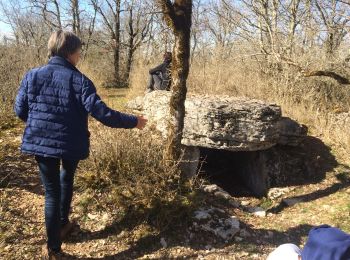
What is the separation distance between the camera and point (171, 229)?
3820 mm

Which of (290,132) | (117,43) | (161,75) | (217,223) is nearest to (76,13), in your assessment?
(117,43)

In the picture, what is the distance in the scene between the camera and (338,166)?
5914 mm

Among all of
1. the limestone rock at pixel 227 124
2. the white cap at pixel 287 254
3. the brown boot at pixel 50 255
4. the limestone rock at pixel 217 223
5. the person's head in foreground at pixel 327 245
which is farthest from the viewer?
the limestone rock at pixel 227 124

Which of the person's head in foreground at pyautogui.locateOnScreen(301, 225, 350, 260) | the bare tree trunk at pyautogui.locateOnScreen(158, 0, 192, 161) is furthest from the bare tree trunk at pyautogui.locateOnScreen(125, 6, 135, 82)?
the person's head in foreground at pyautogui.locateOnScreen(301, 225, 350, 260)

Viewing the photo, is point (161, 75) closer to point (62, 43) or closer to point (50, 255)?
point (62, 43)

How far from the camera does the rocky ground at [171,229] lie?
3504 millimetres

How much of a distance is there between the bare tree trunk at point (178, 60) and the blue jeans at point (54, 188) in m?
1.22

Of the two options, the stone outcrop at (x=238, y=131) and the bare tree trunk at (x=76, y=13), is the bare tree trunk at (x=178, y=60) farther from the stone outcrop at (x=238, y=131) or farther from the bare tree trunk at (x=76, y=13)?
the bare tree trunk at (x=76, y=13)

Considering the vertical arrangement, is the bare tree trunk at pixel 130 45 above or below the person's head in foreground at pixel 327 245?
above

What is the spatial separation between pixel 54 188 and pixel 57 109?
613mm

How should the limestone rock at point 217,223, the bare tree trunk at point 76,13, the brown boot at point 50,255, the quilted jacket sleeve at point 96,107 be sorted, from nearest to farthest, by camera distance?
the quilted jacket sleeve at point 96,107
the brown boot at point 50,255
the limestone rock at point 217,223
the bare tree trunk at point 76,13

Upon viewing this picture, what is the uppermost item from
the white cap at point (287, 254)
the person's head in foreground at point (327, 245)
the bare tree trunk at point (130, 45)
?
the bare tree trunk at point (130, 45)

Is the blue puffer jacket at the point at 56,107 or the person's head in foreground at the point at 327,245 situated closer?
the person's head in foreground at the point at 327,245

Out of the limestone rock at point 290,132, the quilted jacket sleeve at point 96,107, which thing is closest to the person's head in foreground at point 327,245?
the quilted jacket sleeve at point 96,107
